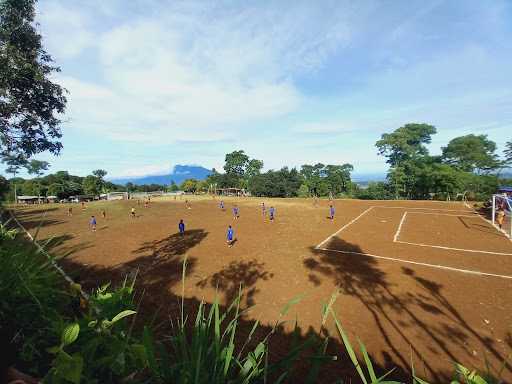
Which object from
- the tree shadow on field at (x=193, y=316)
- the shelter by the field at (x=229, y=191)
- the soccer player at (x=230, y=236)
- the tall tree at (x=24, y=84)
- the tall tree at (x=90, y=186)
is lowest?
the tree shadow on field at (x=193, y=316)

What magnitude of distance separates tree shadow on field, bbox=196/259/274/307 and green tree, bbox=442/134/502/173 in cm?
5134

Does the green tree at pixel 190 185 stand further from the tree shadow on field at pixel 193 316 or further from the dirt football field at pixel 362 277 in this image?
the tree shadow on field at pixel 193 316

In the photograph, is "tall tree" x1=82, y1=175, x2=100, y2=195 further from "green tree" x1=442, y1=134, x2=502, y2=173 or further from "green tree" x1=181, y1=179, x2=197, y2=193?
"green tree" x1=442, y1=134, x2=502, y2=173

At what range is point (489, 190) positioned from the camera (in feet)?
125

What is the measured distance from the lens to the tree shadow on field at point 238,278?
10.6 meters

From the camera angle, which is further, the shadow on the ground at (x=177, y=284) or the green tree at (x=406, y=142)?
the green tree at (x=406, y=142)

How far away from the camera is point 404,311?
28.7ft

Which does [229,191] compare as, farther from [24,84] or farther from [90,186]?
[24,84]

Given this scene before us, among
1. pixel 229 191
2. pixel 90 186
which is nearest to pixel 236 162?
pixel 229 191

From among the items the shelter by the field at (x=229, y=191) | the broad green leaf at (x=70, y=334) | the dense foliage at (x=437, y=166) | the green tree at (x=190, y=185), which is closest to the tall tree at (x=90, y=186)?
the green tree at (x=190, y=185)

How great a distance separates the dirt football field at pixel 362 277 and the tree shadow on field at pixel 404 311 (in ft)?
0.11

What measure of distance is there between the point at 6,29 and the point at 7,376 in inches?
720

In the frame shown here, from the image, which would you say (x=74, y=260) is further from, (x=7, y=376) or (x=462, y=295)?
(x=462, y=295)

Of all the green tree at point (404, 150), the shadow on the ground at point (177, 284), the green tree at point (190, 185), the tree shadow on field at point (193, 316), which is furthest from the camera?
the green tree at point (190, 185)
